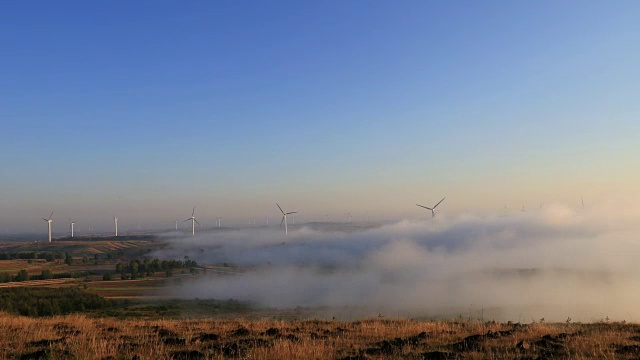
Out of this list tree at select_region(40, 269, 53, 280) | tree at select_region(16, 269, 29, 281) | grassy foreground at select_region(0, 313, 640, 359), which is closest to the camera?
grassy foreground at select_region(0, 313, 640, 359)

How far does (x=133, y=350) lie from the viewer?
574 inches

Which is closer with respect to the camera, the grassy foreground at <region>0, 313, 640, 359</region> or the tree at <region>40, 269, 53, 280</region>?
the grassy foreground at <region>0, 313, 640, 359</region>

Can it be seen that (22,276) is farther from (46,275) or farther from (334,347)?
(334,347)

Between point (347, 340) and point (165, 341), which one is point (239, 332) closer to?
point (165, 341)

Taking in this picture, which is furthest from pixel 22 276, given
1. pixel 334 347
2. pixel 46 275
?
pixel 334 347

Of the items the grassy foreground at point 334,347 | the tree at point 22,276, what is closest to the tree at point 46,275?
the tree at point 22,276

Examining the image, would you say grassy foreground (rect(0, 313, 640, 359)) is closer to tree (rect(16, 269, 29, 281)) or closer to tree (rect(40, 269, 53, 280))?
tree (rect(16, 269, 29, 281))

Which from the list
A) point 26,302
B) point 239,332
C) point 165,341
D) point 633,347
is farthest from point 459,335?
point 26,302

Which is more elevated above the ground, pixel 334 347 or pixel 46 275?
pixel 334 347

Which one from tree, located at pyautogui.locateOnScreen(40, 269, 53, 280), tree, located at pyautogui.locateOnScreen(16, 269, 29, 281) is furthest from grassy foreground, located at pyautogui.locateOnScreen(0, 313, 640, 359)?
tree, located at pyautogui.locateOnScreen(40, 269, 53, 280)

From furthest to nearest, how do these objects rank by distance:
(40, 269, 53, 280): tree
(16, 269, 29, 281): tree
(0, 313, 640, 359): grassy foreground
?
(40, 269, 53, 280): tree < (16, 269, 29, 281): tree < (0, 313, 640, 359): grassy foreground

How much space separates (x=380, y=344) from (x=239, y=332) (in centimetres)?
775

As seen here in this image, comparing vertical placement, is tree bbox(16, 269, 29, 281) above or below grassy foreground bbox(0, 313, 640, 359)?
below

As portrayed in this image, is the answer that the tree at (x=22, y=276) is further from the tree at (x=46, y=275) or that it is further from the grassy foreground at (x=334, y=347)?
the grassy foreground at (x=334, y=347)
